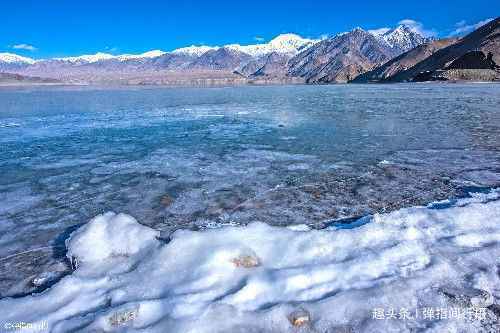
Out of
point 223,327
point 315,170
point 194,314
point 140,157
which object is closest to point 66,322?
point 194,314

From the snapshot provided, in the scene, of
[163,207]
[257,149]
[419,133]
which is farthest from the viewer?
[419,133]

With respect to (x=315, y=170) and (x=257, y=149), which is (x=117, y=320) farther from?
(x=257, y=149)

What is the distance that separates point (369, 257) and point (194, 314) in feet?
6.14

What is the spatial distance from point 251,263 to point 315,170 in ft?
13.9

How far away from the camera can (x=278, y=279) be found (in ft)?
11.8

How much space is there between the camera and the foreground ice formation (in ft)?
10.1

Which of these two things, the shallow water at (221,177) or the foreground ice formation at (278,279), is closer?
the foreground ice formation at (278,279)

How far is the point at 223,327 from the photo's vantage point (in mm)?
3010

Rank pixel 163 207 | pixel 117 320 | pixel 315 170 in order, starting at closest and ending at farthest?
pixel 117 320, pixel 163 207, pixel 315 170

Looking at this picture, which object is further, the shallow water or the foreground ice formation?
the shallow water

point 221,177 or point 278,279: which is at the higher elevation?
point 221,177

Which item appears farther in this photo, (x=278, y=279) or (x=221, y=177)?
(x=221, y=177)

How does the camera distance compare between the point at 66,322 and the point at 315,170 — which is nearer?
the point at 66,322

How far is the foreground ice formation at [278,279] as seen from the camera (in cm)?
308
